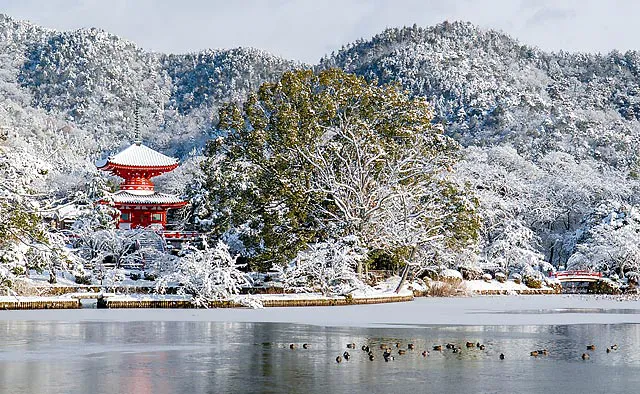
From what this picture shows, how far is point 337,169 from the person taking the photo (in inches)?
1292

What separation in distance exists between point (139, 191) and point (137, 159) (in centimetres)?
206

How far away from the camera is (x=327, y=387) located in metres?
9.83

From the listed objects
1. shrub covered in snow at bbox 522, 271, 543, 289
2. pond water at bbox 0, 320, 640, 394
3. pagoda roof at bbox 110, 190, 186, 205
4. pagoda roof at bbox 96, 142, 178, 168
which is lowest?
pond water at bbox 0, 320, 640, 394

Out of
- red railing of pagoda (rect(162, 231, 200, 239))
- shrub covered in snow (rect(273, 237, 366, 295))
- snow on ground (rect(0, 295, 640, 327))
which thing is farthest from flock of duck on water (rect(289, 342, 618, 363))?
red railing of pagoda (rect(162, 231, 200, 239))

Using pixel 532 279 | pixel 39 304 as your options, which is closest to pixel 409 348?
pixel 39 304

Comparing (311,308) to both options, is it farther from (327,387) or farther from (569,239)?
(569,239)

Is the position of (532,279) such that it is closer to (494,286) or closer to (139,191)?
(494,286)

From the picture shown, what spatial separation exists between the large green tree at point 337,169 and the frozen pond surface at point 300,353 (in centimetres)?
901

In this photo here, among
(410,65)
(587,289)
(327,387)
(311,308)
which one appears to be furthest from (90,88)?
(327,387)

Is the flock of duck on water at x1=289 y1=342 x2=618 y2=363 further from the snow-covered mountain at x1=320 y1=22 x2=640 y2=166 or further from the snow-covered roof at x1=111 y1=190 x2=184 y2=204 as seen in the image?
the snow-covered mountain at x1=320 y1=22 x2=640 y2=166

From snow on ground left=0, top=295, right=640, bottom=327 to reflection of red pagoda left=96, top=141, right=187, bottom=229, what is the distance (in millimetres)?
27267

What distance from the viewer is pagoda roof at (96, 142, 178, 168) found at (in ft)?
172

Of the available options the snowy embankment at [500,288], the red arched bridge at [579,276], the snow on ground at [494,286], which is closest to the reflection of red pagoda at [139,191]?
the snow on ground at [494,286]

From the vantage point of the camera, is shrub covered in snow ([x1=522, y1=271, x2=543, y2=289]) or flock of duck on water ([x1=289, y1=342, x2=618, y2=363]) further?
shrub covered in snow ([x1=522, y1=271, x2=543, y2=289])
